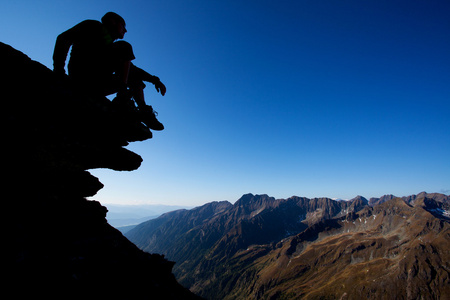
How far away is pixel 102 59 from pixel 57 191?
739cm

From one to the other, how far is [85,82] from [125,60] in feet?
7.82

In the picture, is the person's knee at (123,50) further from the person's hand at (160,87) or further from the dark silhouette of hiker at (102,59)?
the person's hand at (160,87)

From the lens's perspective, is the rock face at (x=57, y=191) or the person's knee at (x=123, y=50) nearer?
the rock face at (x=57, y=191)

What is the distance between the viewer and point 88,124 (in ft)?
35.4

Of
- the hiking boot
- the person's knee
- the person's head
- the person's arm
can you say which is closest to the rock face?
the hiking boot

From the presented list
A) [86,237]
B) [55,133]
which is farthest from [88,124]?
[86,237]

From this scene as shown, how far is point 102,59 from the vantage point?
9.23 meters

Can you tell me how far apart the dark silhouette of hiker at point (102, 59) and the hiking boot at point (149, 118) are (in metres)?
0.06

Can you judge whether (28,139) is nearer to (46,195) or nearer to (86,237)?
(46,195)

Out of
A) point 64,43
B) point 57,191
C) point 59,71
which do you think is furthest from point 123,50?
point 57,191

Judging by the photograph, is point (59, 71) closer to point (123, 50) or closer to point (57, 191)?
point (123, 50)

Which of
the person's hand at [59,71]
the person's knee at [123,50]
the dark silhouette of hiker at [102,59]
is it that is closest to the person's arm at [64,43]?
the dark silhouette of hiker at [102,59]

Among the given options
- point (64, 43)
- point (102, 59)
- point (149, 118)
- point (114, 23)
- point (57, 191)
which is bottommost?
point (57, 191)

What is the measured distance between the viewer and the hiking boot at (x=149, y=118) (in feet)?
36.9
